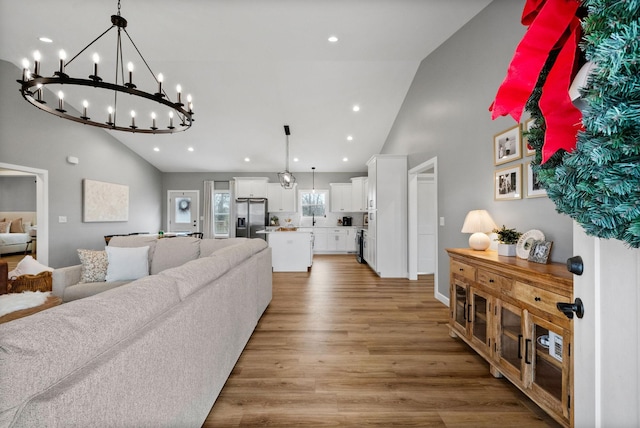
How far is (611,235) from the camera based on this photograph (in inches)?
22.6

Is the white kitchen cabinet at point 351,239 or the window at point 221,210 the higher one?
the window at point 221,210

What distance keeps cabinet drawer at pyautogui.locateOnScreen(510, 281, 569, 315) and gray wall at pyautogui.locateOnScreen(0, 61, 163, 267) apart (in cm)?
687

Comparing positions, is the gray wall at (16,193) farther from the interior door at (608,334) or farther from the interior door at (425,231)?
the interior door at (608,334)

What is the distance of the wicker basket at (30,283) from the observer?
9.85 ft

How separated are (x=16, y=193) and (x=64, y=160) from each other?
4.71 m

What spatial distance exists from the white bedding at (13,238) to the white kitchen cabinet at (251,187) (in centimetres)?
562

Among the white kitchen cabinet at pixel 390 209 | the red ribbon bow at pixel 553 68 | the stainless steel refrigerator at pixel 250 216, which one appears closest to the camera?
the red ribbon bow at pixel 553 68

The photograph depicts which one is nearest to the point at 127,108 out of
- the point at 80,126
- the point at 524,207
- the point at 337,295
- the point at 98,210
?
the point at 80,126

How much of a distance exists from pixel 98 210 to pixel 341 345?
21.7ft

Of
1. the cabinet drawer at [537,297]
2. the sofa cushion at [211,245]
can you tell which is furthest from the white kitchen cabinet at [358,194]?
the cabinet drawer at [537,297]

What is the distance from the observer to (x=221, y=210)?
922 cm

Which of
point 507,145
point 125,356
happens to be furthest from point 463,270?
point 125,356

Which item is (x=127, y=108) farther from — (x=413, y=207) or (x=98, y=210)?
(x=413, y=207)

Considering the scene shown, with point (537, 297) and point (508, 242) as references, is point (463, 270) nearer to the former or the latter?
point (508, 242)
